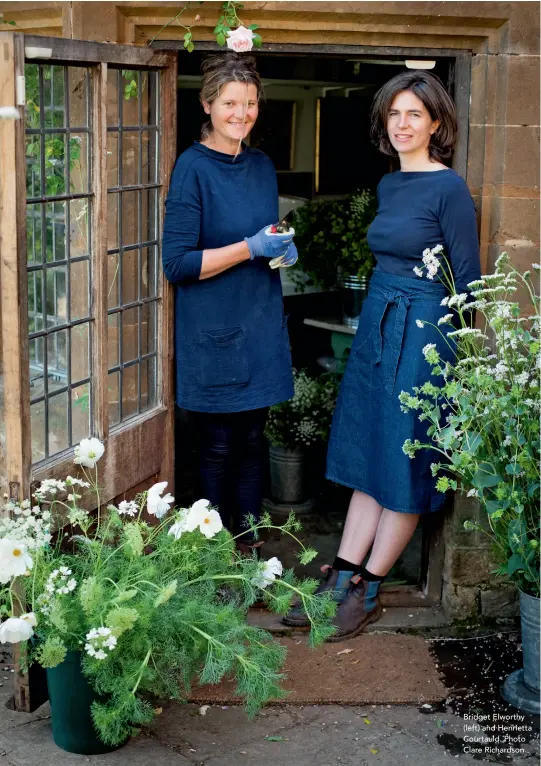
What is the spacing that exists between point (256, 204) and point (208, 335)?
1.83 ft

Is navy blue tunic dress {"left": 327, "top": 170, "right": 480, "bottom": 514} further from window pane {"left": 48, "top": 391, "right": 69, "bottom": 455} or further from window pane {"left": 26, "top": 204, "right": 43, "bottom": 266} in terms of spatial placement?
window pane {"left": 26, "top": 204, "right": 43, "bottom": 266}

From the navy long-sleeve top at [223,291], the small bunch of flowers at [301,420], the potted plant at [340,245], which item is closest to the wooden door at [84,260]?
the navy long-sleeve top at [223,291]

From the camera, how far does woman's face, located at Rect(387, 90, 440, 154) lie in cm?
403

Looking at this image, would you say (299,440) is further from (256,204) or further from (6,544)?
(6,544)

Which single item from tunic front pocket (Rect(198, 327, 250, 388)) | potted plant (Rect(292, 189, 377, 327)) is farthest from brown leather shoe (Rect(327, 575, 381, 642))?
potted plant (Rect(292, 189, 377, 327))

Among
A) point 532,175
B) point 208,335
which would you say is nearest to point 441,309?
point 532,175

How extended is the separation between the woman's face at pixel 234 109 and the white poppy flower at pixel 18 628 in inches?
75.7

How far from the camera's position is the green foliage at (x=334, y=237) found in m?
5.69

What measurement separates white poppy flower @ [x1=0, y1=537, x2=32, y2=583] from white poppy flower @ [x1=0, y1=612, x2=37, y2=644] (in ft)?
0.44

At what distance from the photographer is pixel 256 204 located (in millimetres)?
4168

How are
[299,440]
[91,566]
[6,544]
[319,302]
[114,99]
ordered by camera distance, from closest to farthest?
[6,544], [91,566], [114,99], [299,440], [319,302]

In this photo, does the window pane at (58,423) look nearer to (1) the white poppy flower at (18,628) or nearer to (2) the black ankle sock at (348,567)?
(1) the white poppy flower at (18,628)

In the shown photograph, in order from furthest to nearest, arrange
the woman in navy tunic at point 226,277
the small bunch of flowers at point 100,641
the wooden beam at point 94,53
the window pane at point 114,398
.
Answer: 1. the window pane at point 114,398
2. the woman in navy tunic at point 226,277
3. the wooden beam at point 94,53
4. the small bunch of flowers at point 100,641

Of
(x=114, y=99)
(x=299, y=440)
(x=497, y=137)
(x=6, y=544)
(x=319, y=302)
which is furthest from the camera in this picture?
(x=319, y=302)
